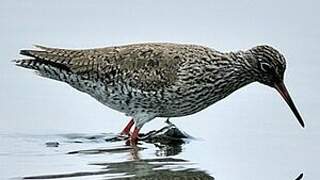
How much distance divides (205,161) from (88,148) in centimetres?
112

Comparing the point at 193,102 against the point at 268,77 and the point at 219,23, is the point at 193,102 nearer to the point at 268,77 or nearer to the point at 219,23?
the point at 268,77

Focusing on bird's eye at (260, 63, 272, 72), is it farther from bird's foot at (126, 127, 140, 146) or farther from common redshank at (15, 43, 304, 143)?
bird's foot at (126, 127, 140, 146)

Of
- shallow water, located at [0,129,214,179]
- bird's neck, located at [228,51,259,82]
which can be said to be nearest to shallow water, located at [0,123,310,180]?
shallow water, located at [0,129,214,179]

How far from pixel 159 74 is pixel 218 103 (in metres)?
1.33

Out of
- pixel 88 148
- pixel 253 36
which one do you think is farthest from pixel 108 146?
pixel 253 36

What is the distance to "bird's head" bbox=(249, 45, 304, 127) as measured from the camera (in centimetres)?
1098

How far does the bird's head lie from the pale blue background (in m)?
0.35

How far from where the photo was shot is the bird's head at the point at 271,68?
36.0 feet

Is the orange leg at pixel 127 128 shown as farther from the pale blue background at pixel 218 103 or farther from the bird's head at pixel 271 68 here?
the bird's head at pixel 271 68

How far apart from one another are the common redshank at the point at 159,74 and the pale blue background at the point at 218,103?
1.05 feet

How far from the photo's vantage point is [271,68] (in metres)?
11.1

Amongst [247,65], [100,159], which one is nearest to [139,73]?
[247,65]

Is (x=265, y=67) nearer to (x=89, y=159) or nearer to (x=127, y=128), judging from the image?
(x=127, y=128)

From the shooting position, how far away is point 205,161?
999 cm
